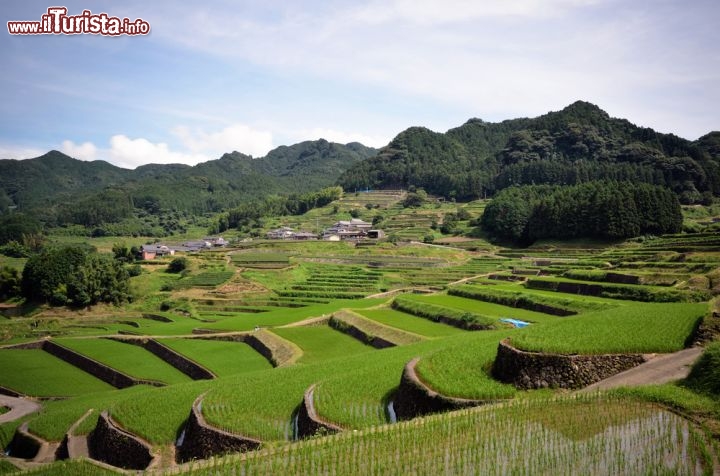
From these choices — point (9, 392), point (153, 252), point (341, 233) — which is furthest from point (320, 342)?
point (341, 233)

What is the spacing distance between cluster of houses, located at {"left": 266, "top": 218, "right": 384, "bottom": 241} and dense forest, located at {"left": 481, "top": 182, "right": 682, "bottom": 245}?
19736 millimetres

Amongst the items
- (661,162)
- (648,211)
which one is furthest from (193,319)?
(661,162)

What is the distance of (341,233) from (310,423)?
7683 centimetres

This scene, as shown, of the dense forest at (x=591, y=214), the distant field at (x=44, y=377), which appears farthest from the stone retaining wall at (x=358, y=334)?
the dense forest at (x=591, y=214)

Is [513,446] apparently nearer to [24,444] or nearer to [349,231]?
[24,444]

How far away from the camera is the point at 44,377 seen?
2973cm

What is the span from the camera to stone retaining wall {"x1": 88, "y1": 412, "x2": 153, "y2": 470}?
16.1 meters

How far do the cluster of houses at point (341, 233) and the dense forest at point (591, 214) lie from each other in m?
19.7

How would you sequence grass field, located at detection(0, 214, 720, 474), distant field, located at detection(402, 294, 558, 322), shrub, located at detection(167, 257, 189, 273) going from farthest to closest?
1. shrub, located at detection(167, 257, 189, 273)
2. distant field, located at detection(402, 294, 558, 322)
3. grass field, located at detection(0, 214, 720, 474)

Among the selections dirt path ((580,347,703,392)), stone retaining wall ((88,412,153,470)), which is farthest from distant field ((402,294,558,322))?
stone retaining wall ((88,412,153,470))

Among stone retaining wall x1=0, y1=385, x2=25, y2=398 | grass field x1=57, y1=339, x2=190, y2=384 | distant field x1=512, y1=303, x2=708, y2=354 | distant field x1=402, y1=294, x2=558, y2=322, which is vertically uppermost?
distant field x1=512, y1=303, x2=708, y2=354

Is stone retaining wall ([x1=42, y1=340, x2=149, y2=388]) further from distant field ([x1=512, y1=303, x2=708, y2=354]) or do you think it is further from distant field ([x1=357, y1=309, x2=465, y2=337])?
distant field ([x1=512, y1=303, x2=708, y2=354])

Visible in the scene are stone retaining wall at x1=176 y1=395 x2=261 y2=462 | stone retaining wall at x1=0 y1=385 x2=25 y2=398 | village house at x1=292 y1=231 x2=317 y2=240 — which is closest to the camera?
stone retaining wall at x1=176 y1=395 x2=261 y2=462

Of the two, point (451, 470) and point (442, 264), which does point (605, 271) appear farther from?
point (451, 470)
